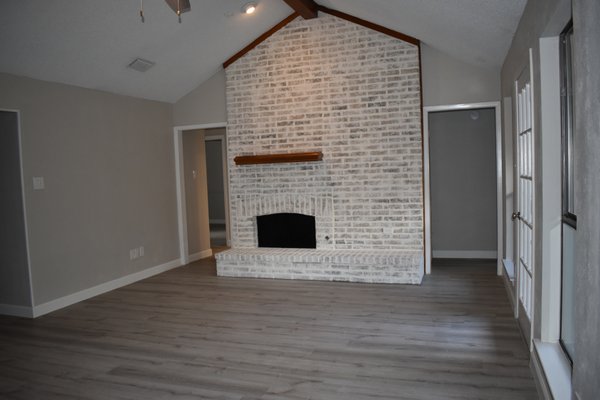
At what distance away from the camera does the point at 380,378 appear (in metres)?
3.02

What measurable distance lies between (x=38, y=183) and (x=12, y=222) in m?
0.47

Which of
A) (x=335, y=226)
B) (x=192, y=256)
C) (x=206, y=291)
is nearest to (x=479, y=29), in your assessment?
(x=335, y=226)

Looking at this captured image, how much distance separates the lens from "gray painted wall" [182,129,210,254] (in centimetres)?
717

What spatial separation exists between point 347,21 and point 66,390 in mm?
4924

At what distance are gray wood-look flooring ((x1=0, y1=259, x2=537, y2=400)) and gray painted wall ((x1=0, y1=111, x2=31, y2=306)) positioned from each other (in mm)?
311

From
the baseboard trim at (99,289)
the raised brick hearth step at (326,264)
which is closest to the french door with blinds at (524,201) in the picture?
the raised brick hearth step at (326,264)

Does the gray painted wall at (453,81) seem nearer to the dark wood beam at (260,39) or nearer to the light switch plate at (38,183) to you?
the dark wood beam at (260,39)

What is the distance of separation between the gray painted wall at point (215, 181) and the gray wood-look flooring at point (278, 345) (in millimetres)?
6744

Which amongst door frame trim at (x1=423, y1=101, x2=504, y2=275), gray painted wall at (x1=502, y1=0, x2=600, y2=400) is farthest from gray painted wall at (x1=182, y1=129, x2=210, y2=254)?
gray painted wall at (x1=502, y1=0, x2=600, y2=400)

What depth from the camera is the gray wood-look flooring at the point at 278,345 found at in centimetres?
296

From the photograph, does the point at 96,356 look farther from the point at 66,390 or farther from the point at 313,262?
the point at 313,262

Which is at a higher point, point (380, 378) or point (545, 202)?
point (545, 202)

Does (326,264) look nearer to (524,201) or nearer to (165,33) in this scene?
(524,201)

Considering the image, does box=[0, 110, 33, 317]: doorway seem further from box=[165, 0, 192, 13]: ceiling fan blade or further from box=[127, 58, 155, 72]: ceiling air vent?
box=[165, 0, 192, 13]: ceiling fan blade
